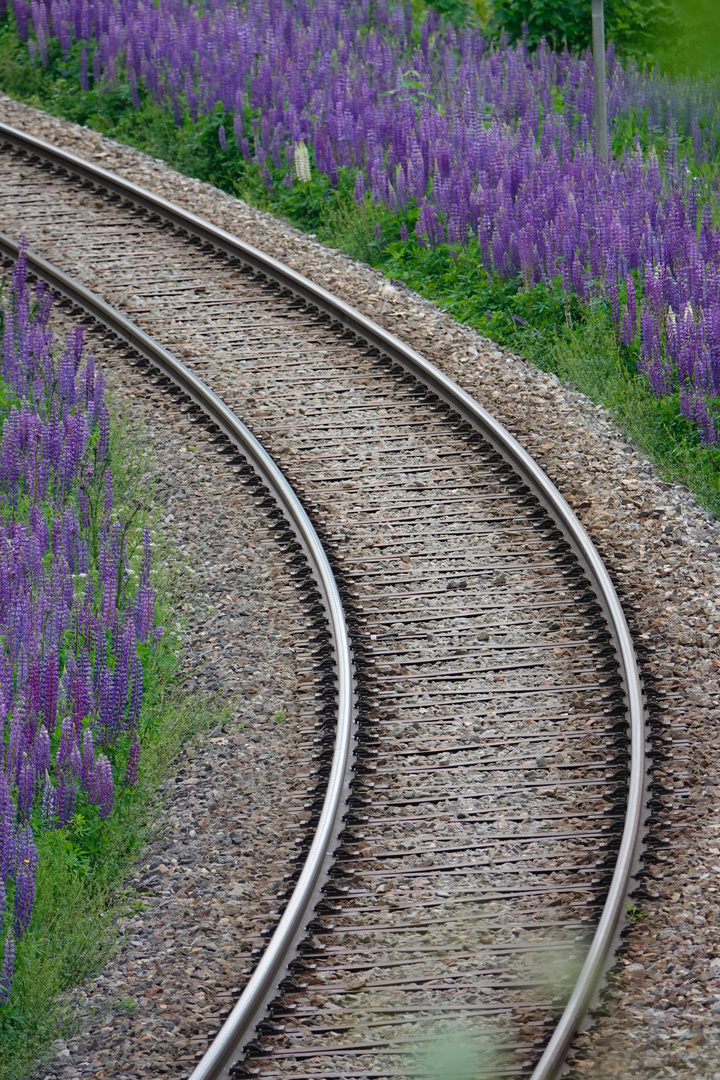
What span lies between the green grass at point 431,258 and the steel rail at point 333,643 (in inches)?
121

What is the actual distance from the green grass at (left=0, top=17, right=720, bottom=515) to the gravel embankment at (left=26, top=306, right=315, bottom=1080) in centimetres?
348

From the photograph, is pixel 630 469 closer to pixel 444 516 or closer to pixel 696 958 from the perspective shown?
pixel 444 516

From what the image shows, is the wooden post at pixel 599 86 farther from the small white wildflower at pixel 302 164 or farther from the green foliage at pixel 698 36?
the green foliage at pixel 698 36

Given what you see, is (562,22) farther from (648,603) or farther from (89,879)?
(89,879)

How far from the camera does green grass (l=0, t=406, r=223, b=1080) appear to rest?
5820mm

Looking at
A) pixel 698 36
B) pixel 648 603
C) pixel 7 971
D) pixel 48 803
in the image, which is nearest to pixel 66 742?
pixel 48 803

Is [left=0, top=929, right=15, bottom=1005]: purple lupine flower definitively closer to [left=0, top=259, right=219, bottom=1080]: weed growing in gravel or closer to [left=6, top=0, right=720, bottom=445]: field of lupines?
[left=0, top=259, right=219, bottom=1080]: weed growing in gravel

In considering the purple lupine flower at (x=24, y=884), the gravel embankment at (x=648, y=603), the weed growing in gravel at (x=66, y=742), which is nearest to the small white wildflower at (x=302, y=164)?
the gravel embankment at (x=648, y=603)

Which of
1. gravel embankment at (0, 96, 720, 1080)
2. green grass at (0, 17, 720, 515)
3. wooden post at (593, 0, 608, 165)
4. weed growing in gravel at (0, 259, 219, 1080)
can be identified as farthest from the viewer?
wooden post at (593, 0, 608, 165)

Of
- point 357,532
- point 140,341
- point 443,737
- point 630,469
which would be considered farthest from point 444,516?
point 140,341

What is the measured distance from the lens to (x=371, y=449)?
1074cm

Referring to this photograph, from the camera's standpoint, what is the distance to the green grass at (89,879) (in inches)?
229

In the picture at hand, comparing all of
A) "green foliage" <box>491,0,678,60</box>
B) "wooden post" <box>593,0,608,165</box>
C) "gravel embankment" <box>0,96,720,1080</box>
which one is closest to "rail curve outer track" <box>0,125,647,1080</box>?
"gravel embankment" <box>0,96,720,1080</box>

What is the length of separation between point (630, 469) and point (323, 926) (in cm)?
540
